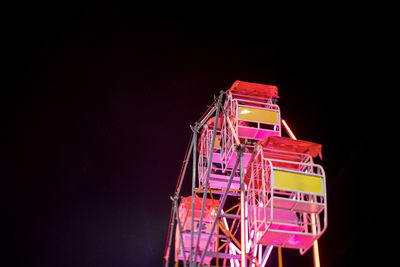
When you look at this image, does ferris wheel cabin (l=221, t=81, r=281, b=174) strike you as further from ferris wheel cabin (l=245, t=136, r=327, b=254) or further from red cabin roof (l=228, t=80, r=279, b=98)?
ferris wheel cabin (l=245, t=136, r=327, b=254)

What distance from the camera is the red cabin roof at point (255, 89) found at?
9.53 metres

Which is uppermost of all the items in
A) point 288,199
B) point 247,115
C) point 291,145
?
point 247,115

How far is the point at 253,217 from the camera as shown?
7262 millimetres

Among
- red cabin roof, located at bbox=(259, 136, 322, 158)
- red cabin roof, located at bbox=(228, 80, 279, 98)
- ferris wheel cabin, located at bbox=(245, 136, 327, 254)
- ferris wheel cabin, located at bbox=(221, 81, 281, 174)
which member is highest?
red cabin roof, located at bbox=(228, 80, 279, 98)

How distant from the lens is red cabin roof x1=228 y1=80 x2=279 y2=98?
31.3 ft

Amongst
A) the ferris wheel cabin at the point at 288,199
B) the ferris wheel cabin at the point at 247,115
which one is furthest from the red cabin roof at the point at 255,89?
the ferris wheel cabin at the point at 288,199

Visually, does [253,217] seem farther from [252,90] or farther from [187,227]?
[187,227]

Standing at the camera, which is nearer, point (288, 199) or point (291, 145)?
point (288, 199)

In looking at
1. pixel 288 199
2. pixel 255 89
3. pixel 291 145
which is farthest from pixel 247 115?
pixel 288 199

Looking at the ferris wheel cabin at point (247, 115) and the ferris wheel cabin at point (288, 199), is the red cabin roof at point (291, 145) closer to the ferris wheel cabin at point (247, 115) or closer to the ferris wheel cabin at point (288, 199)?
the ferris wheel cabin at point (288, 199)

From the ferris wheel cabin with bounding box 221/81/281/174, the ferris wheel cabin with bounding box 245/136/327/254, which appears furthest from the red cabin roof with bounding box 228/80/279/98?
the ferris wheel cabin with bounding box 245/136/327/254

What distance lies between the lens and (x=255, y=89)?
A: 962 cm

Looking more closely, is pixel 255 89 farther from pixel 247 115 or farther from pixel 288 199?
pixel 288 199

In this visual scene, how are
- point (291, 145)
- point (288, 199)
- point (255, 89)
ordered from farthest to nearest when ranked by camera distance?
1. point (255, 89)
2. point (291, 145)
3. point (288, 199)
